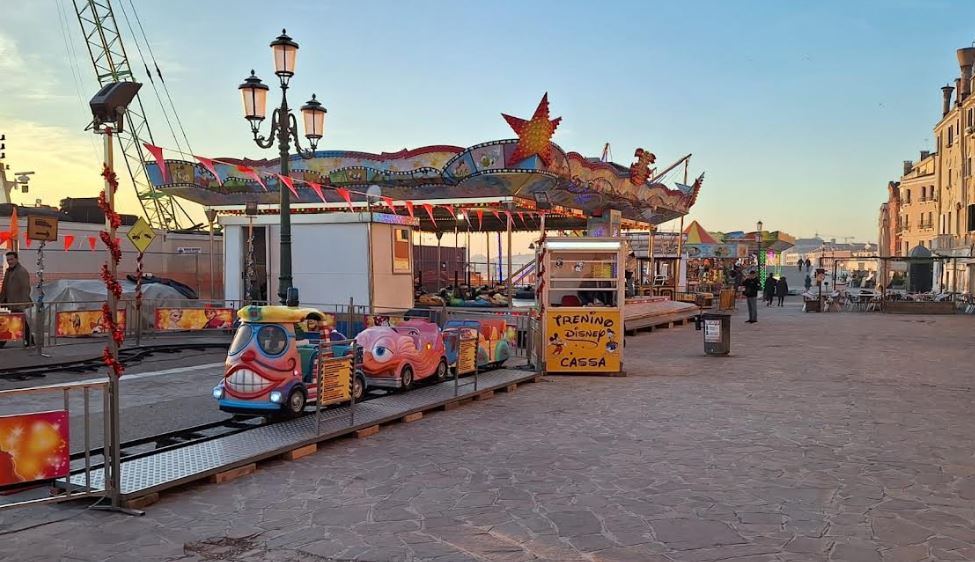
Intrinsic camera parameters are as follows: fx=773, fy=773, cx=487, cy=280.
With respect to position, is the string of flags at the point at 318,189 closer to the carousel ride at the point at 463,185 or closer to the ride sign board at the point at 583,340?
the carousel ride at the point at 463,185

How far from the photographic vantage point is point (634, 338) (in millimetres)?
20781

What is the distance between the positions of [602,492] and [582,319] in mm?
6819

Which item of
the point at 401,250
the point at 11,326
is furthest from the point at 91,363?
the point at 401,250

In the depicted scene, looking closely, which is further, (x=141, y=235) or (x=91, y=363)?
(x=141, y=235)

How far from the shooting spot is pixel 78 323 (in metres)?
16.2

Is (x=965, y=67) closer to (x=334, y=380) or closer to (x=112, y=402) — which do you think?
(x=334, y=380)

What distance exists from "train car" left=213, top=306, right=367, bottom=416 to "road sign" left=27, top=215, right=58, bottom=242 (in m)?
8.93

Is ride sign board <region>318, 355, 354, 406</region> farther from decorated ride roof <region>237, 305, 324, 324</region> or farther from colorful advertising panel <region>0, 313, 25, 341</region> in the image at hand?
colorful advertising panel <region>0, 313, 25, 341</region>

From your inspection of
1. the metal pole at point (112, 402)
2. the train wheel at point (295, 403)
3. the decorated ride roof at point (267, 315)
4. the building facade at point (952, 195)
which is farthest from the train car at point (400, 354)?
the building facade at point (952, 195)

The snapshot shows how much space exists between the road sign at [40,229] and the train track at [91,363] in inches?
103

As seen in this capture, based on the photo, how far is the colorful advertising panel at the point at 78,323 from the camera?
1578 centimetres

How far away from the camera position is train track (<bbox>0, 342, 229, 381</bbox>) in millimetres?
12125

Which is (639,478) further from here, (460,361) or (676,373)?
(676,373)

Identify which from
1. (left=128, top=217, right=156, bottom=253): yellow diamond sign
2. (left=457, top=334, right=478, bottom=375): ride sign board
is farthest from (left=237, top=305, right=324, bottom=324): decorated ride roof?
(left=128, top=217, right=156, bottom=253): yellow diamond sign
